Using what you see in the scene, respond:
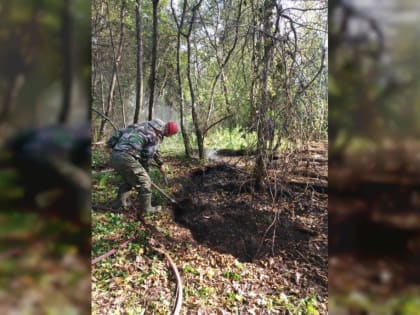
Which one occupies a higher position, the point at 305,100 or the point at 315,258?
the point at 305,100

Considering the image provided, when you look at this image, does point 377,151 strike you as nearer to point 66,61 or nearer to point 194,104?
point 194,104

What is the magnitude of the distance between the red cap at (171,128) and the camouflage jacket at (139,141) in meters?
0.05

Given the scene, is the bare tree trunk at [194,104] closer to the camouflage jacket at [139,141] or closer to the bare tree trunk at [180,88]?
the bare tree trunk at [180,88]

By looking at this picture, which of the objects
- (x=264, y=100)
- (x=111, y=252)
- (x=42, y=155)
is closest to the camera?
(x=42, y=155)

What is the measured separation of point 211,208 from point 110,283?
1.96 ft

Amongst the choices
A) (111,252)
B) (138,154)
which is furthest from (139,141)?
(111,252)

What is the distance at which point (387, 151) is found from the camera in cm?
81

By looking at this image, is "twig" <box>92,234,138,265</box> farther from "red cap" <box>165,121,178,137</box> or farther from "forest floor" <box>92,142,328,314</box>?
"red cap" <box>165,121,178,137</box>

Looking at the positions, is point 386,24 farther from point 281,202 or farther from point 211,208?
point 211,208

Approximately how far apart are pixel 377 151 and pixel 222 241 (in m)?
0.92

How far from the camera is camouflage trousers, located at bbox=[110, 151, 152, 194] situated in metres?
1.32

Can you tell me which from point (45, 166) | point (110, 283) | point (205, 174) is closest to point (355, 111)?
point (205, 174)

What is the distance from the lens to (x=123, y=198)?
1.34m

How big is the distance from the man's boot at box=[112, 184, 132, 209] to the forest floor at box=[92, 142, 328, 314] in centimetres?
3
